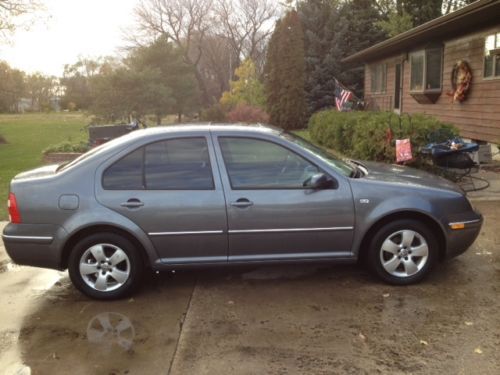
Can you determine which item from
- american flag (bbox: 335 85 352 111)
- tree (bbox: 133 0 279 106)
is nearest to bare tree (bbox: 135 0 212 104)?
tree (bbox: 133 0 279 106)

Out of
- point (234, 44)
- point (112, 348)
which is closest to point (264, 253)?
point (112, 348)

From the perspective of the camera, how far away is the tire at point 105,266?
4.34m

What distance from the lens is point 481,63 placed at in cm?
1209

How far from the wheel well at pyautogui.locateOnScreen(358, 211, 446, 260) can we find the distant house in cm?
671

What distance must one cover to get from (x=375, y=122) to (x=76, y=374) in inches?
309

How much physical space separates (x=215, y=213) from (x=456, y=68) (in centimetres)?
1115

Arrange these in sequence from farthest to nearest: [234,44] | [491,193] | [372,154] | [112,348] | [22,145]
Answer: [234,44], [22,145], [372,154], [491,193], [112,348]

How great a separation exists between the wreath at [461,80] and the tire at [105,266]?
11.0m

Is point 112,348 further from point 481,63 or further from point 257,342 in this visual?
point 481,63

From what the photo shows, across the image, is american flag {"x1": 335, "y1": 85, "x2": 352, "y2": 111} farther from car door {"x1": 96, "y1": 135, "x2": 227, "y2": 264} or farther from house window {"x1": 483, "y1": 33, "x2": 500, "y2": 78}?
car door {"x1": 96, "y1": 135, "x2": 227, "y2": 264}

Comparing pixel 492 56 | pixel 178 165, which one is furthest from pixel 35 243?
pixel 492 56

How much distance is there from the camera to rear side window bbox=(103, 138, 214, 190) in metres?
4.37

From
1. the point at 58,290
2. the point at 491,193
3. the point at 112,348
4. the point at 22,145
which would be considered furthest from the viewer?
the point at 22,145

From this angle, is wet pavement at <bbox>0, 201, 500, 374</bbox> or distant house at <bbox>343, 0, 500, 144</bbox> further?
distant house at <bbox>343, 0, 500, 144</bbox>
